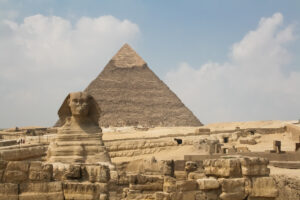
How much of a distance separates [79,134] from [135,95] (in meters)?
162

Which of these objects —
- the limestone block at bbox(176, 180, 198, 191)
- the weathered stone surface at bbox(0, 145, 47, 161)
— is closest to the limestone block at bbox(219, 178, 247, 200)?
the limestone block at bbox(176, 180, 198, 191)

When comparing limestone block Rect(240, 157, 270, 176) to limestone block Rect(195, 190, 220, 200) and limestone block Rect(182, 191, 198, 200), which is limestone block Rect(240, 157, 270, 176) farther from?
limestone block Rect(182, 191, 198, 200)

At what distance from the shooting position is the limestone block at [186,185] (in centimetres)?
388

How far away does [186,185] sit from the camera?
3.94 metres

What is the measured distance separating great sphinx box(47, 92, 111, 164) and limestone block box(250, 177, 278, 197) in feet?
16.0

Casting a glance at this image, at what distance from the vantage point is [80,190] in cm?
374

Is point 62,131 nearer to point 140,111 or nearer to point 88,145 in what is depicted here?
point 88,145

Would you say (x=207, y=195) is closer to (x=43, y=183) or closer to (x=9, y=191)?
(x=43, y=183)

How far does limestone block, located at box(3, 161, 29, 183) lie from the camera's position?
3.56m

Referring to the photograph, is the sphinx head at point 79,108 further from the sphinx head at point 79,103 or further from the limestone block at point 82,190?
the limestone block at point 82,190

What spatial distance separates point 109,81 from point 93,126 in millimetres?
162913

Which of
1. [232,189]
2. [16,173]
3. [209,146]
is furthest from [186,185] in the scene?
[209,146]

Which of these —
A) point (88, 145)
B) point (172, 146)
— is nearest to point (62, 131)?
point (88, 145)

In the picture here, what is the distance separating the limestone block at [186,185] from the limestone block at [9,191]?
1.47 metres
